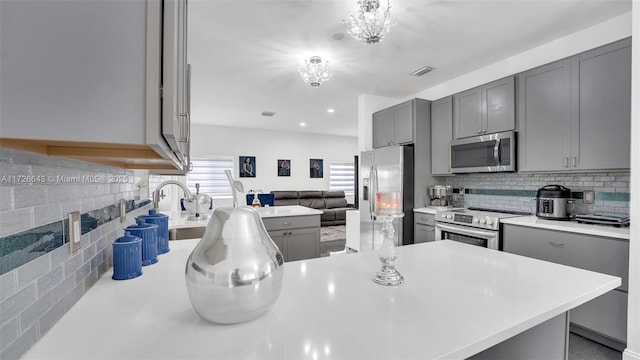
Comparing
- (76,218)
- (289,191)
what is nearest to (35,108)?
(76,218)

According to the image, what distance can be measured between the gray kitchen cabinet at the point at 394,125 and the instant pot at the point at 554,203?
1.60 meters

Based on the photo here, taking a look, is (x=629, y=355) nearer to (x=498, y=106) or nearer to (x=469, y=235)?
(x=469, y=235)

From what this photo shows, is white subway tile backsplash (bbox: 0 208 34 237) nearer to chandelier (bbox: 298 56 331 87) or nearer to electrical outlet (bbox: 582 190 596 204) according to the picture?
chandelier (bbox: 298 56 331 87)

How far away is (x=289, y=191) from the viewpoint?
7.71 meters

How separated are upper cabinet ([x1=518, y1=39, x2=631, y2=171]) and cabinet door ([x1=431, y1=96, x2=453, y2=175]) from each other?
2.72ft

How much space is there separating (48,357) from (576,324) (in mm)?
3172

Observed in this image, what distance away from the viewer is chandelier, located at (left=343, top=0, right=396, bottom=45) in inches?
82.4

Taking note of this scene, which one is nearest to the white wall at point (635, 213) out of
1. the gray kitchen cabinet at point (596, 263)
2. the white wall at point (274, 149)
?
the gray kitchen cabinet at point (596, 263)

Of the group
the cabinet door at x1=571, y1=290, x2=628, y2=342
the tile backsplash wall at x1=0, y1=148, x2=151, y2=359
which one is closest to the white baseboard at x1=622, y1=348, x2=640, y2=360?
the cabinet door at x1=571, y1=290, x2=628, y2=342

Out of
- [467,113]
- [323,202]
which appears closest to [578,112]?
[467,113]

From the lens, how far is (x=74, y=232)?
81 cm

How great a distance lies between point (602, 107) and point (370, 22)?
77.1 inches

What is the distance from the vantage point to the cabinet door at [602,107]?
2.14 meters

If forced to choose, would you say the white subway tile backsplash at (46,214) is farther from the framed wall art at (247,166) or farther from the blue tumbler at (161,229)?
the framed wall art at (247,166)
